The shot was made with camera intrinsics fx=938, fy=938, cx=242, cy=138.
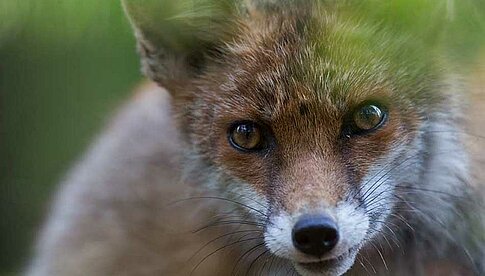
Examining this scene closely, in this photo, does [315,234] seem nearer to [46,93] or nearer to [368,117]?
[368,117]

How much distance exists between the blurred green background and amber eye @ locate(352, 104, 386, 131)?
530 millimetres

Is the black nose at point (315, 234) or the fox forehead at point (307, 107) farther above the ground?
the fox forehead at point (307, 107)

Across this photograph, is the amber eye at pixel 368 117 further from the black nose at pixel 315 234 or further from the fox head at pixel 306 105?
the black nose at pixel 315 234

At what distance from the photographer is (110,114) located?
9.96 ft

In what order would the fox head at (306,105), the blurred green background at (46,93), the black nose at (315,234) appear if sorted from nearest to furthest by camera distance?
the blurred green background at (46,93), the black nose at (315,234), the fox head at (306,105)

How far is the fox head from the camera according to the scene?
188 centimetres

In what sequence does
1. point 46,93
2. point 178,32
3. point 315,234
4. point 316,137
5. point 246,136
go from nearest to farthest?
point 315,234, point 316,137, point 246,136, point 178,32, point 46,93

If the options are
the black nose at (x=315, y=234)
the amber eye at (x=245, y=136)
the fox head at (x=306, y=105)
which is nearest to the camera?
the black nose at (x=315, y=234)

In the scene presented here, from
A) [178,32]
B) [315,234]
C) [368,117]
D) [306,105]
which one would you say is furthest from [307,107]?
[178,32]

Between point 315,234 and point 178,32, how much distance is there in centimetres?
66

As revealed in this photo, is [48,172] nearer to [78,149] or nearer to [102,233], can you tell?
[78,149]

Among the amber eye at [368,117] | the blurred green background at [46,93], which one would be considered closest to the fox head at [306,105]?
the amber eye at [368,117]

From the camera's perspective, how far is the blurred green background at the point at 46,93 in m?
1.58

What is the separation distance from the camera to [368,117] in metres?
1.94
